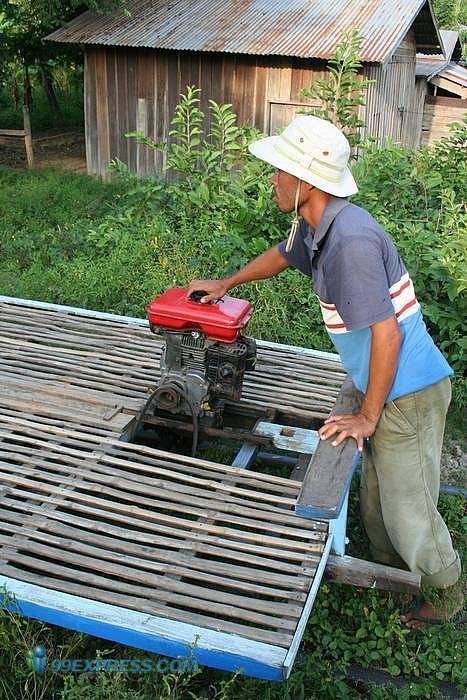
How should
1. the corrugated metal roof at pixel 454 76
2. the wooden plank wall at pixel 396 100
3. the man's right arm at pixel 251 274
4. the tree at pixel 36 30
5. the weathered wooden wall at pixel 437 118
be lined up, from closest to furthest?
the man's right arm at pixel 251 274, the tree at pixel 36 30, the wooden plank wall at pixel 396 100, the corrugated metal roof at pixel 454 76, the weathered wooden wall at pixel 437 118

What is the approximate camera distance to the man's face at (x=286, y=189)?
112 inches

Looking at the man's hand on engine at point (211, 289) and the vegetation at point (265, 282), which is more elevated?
the man's hand on engine at point (211, 289)

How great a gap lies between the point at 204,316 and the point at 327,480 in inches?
43.7

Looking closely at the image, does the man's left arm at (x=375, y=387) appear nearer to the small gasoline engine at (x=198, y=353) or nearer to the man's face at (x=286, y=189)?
the man's face at (x=286, y=189)

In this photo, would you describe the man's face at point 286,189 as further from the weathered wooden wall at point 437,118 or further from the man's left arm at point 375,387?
the weathered wooden wall at point 437,118

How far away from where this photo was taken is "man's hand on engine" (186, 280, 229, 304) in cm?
374

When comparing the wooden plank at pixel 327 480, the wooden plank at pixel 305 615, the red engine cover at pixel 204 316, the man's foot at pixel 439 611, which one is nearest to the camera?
the wooden plank at pixel 305 615

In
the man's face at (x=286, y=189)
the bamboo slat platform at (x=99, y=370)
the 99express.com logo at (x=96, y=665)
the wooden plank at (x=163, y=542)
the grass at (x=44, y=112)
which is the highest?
the man's face at (x=286, y=189)

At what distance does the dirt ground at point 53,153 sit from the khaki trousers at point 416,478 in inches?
421

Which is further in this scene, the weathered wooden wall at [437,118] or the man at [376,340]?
the weathered wooden wall at [437,118]

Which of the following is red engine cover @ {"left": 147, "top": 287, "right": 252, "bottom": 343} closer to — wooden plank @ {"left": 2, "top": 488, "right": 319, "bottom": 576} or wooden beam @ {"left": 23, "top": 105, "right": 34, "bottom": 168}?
wooden plank @ {"left": 2, "top": 488, "right": 319, "bottom": 576}

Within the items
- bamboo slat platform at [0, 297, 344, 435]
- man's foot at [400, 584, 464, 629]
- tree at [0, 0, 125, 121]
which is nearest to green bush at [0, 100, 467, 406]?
bamboo slat platform at [0, 297, 344, 435]

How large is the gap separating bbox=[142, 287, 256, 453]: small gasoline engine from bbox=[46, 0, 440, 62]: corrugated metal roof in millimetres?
7168

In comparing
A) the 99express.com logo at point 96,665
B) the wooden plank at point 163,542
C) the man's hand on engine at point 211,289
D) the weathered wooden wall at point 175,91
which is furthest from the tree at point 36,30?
the 99express.com logo at point 96,665
